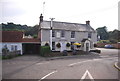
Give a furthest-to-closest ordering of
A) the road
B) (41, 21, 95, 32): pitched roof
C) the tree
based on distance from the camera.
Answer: the tree
(41, 21, 95, 32): pitched roof
the road

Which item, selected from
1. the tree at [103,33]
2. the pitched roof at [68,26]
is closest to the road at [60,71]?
the pitched roof at [68,26]

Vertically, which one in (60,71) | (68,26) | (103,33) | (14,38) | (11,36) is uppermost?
(103,33)

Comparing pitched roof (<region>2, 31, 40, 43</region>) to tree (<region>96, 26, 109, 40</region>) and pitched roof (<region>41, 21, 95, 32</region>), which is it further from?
tree (<region>96, 26, 109, 40</region>)

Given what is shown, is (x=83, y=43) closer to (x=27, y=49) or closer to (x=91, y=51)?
(x=91, y=51)

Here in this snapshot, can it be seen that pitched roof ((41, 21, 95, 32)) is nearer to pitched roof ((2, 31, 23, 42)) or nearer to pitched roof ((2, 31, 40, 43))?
pitched roof ((2, 31, 40, 43))

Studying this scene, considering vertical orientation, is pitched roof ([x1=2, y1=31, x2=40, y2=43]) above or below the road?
Result: above

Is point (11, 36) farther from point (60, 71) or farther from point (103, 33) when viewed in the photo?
point (103, 33)

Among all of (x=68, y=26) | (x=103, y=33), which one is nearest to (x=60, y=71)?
(x=68, y=26)

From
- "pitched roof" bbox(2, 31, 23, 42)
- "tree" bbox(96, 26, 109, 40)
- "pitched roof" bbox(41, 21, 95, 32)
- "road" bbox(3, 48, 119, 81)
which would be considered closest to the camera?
"road" bbox(3, 48, 119, 81)

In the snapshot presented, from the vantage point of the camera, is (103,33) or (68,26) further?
(103,33)

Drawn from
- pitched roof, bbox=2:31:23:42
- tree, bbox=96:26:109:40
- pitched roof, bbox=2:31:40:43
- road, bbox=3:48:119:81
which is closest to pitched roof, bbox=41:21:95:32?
pitched roof, bbox=2:31:40:43

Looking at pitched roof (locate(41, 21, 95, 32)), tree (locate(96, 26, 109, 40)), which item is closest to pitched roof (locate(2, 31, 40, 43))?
pitched roof (locate(41, 21, 95, 32))

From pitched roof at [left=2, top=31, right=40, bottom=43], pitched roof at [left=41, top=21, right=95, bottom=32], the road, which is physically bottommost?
the road

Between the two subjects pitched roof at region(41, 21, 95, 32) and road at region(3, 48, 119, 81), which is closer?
road at region(3, 48, 119, 81)
